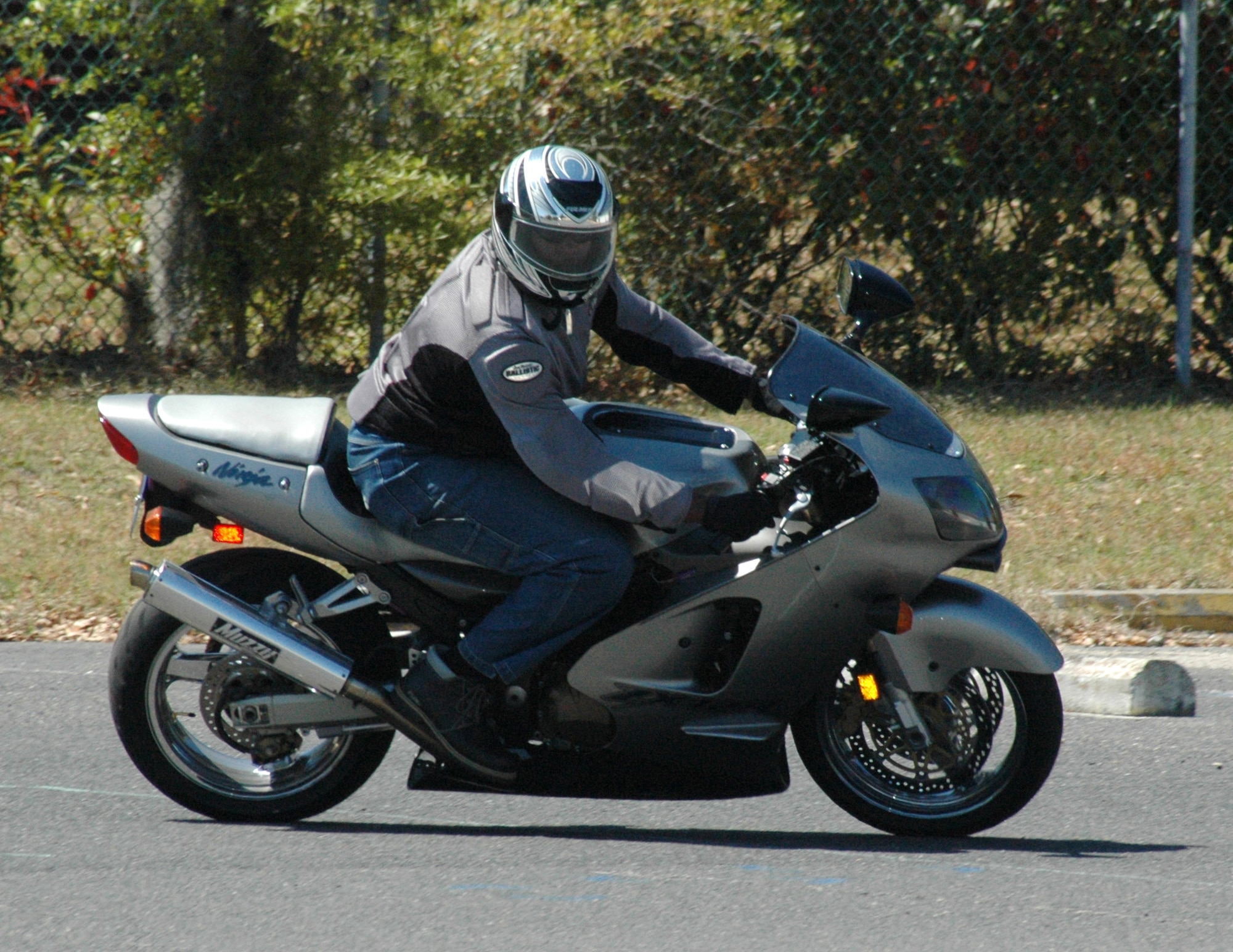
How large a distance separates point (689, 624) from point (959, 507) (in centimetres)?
72

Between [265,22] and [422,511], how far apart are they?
5538 mm

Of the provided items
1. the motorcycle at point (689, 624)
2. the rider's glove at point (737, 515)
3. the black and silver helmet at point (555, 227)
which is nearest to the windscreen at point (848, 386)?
the motorcycle at point (689, 624)

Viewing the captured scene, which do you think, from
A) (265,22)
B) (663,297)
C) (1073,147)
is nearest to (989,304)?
(1073,147)

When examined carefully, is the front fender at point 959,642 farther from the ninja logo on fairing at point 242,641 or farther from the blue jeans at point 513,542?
the ninja logo on fairing at point 242,641

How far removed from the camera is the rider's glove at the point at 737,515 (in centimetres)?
377

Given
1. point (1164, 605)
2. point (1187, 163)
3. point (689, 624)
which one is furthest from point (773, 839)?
point (1187, 163)

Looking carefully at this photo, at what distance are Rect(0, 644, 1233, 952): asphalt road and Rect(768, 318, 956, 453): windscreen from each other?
1.05 m

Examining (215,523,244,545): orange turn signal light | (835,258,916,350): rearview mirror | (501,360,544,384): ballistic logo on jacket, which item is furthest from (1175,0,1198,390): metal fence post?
(215,523,244,545): orange turn signal light

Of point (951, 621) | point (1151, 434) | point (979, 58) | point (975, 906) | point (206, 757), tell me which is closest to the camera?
point (975, 906)

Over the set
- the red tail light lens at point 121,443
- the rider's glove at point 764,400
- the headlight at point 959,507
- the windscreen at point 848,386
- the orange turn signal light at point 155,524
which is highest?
the windscreen at point 848,386

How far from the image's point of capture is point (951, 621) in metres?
3.98

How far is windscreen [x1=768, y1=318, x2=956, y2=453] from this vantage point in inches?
158

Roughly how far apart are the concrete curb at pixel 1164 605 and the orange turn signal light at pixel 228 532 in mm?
3557

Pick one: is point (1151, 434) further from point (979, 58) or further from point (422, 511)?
point (422, 511)
